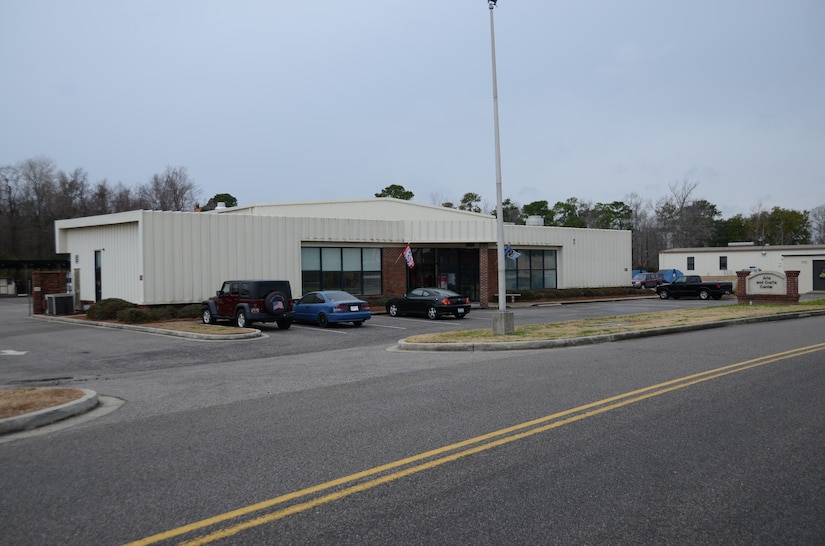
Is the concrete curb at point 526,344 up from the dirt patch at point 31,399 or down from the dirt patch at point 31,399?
down

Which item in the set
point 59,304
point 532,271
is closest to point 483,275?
point 532,271

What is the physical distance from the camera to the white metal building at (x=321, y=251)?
27.0m

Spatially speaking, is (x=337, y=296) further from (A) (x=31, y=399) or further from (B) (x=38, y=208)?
(B) (x=38, y=208)

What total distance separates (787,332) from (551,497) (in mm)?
15893

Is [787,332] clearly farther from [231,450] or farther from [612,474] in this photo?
[231,450]

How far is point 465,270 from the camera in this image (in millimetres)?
37656

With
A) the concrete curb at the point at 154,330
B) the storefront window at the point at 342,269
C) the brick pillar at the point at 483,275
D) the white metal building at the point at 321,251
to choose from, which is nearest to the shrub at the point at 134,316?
the concrete curb at the point at 154,330

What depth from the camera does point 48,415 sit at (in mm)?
8531

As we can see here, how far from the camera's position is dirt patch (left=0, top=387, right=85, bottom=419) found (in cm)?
856

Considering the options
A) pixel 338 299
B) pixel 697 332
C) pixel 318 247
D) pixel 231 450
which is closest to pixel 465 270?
pixel 318 247

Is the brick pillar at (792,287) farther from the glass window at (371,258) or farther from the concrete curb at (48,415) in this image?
the concrete curb at (48,415)

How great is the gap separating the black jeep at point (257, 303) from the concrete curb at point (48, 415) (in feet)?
39.8

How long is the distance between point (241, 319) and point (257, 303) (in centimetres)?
87

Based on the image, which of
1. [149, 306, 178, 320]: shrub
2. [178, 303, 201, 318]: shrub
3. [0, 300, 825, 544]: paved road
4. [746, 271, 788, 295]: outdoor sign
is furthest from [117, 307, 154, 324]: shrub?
[746, 271, 788, 295]: outdoor sign
